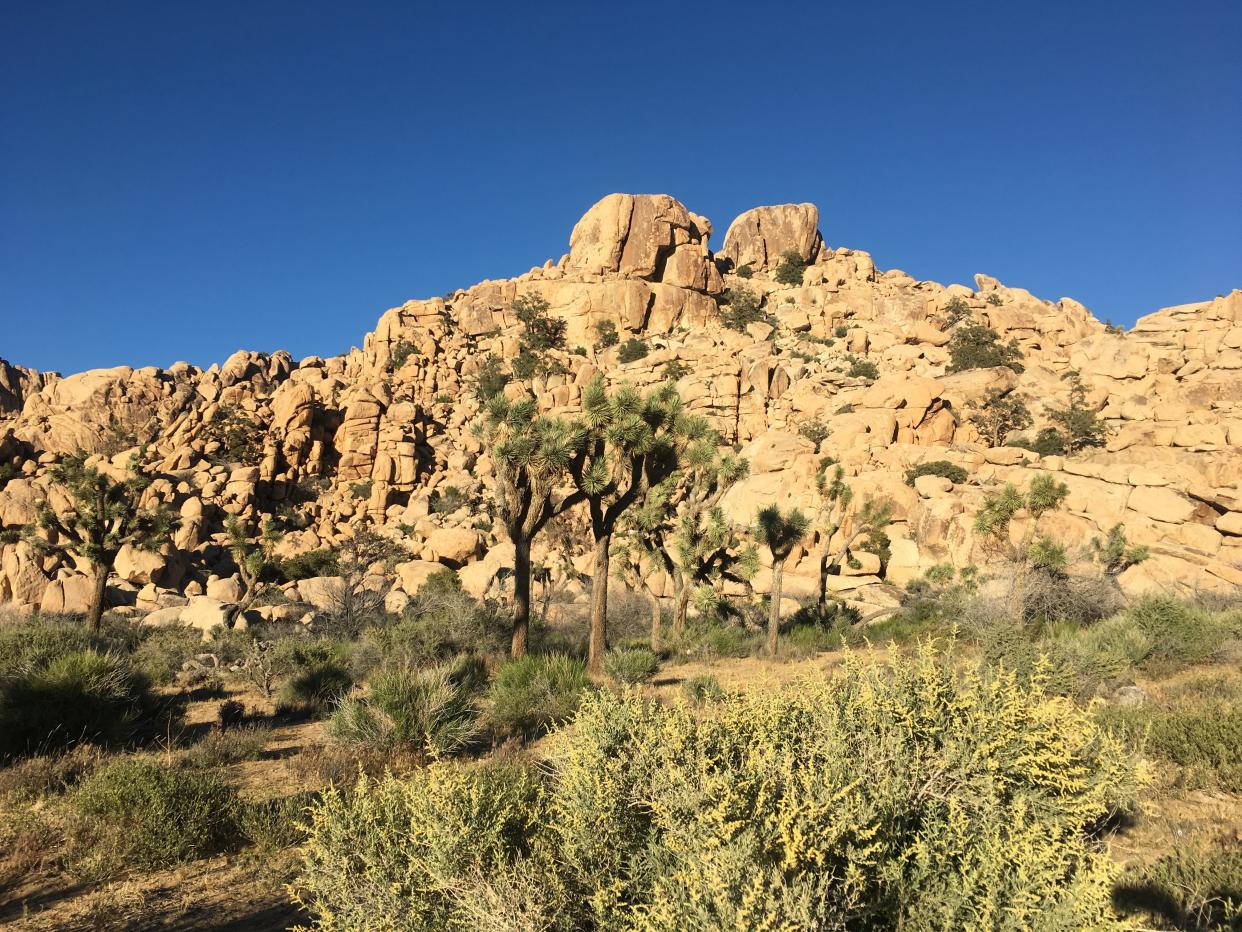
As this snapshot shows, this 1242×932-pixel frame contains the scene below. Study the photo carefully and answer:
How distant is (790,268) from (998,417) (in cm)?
3070

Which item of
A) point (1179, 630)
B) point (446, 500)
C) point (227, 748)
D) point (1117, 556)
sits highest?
point (446, 500)

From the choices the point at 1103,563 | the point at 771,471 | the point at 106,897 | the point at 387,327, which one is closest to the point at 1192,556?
the point at 1103,563

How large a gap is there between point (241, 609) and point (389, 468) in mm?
20907

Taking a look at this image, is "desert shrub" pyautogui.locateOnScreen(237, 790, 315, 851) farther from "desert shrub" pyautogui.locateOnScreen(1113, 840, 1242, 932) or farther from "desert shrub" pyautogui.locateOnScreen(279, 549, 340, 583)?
"desert shrub" pyautogui.locateOnScreen(279, 549, 340, 583)

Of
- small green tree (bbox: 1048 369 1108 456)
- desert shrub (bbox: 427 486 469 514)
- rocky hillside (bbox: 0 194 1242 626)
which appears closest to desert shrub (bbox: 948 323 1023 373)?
rocky hillside (bbox: 0 194 1242 626)

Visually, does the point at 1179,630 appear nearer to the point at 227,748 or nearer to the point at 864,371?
the point at 227,748

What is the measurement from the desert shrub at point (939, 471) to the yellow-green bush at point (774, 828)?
29.2 meters

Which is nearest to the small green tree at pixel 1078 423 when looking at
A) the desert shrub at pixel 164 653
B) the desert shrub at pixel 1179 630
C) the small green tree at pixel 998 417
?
the small green tree at pixel 998 417

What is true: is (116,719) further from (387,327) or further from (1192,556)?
(387,327)

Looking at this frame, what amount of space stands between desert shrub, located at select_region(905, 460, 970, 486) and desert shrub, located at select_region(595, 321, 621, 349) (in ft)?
93.3

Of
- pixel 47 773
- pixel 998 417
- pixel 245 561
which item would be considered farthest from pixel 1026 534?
pixel 245 561

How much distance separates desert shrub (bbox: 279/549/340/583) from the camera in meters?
32.7

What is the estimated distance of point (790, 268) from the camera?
209 feet

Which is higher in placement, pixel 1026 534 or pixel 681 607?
pixel 1026 534
